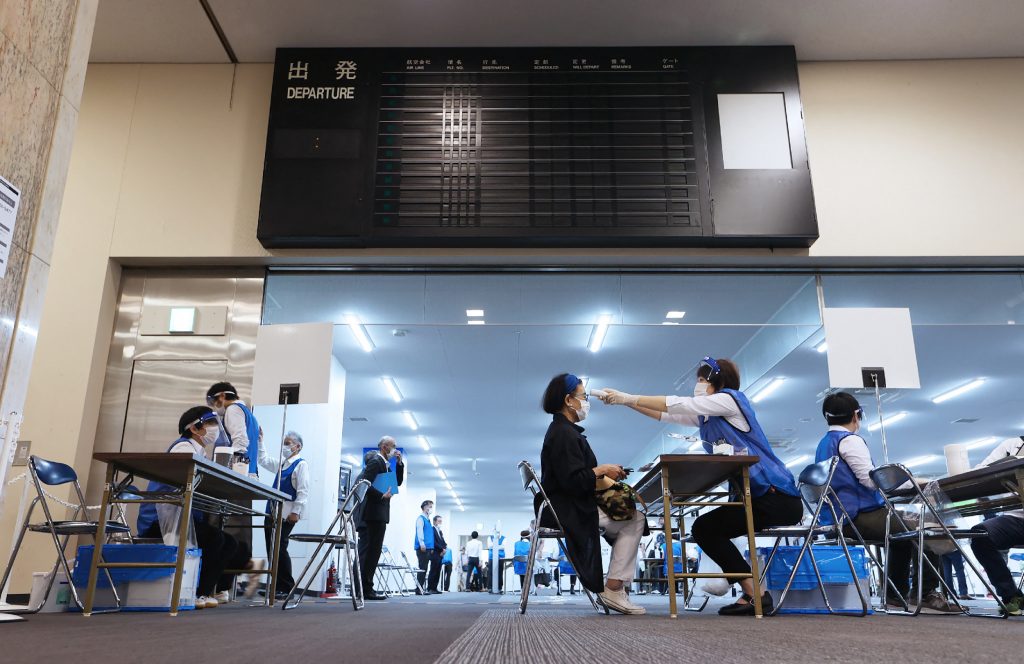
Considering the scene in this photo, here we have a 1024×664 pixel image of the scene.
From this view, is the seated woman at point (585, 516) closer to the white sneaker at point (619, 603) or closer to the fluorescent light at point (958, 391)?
the white sneaker at point (619, 603)

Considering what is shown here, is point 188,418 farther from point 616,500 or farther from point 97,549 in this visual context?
point 616,500

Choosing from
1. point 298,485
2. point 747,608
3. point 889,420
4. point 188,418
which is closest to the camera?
point 747,608

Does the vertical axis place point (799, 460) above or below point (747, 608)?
above

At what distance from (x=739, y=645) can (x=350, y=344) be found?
251 inches

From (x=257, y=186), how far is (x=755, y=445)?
4201 millimetres

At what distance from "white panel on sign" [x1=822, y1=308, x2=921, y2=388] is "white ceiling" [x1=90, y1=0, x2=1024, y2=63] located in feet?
7.08

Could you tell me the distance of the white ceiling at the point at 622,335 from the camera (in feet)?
19.7

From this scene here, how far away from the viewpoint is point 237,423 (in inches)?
183

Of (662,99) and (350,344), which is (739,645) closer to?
(662,99)

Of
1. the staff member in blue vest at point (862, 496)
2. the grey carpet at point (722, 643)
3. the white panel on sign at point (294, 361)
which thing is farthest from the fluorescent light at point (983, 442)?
the grey carpet at point (722, 643)

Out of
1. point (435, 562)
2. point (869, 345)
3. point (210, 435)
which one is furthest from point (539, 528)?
point (435, 562)

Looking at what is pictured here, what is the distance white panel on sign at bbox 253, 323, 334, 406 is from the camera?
550 centimetres

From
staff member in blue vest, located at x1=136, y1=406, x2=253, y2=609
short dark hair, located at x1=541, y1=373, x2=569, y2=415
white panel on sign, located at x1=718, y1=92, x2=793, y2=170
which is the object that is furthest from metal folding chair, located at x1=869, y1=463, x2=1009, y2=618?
staff member in blue vest, located at x1=136, y1=406, x2=253, y2=609

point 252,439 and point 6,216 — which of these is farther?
point 252,439
